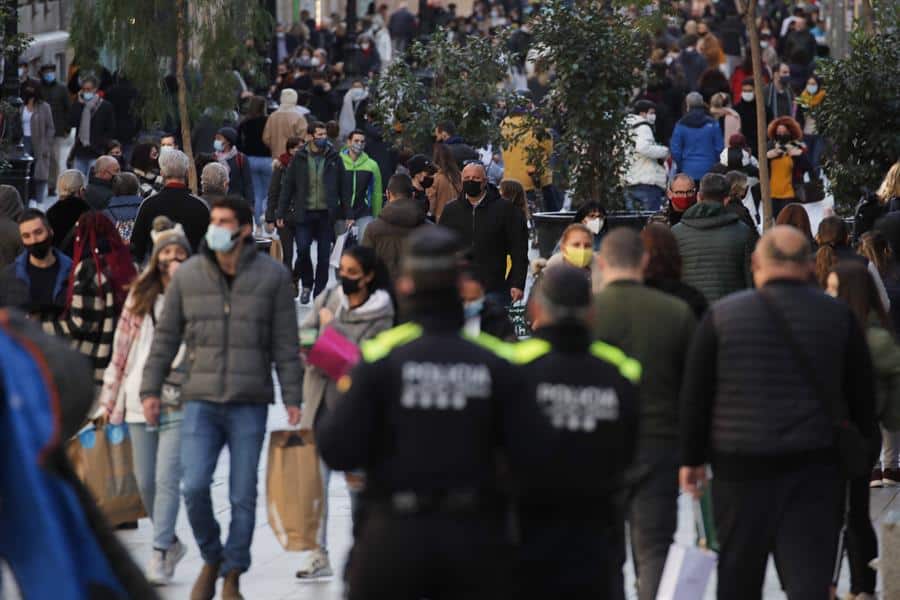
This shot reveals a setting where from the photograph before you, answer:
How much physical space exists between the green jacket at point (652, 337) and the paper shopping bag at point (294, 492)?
186 centimetres

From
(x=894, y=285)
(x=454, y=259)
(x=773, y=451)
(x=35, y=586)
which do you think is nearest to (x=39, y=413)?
(x=35, y=586)

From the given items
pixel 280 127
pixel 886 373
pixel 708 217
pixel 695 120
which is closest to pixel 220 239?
pixel 886 373

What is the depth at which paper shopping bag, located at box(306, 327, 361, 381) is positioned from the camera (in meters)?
8.84

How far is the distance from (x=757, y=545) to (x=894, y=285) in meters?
3.76

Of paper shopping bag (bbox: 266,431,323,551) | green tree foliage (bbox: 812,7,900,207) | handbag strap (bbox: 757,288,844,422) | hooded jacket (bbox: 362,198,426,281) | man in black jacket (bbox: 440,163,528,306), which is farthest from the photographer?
green tree foliage (bbox: 812,7,900,207)

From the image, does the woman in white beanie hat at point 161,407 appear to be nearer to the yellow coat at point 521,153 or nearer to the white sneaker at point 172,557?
the white sneaker at point 172,557

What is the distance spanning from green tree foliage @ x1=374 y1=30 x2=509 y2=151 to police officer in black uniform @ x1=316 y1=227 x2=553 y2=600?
15.0 meters

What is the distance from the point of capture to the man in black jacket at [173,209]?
12609 millimetres

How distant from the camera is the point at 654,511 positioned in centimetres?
809

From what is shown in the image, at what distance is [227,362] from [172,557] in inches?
46.1

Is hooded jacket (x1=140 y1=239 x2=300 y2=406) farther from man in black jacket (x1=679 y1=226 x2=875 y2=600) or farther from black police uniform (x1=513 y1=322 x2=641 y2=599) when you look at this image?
black police uniform (x1=513 y1=322 x2=641 y2=599)

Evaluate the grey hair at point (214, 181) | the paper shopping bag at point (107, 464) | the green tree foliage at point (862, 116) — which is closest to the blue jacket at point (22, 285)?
the paper shopping bag at point (107, 464)

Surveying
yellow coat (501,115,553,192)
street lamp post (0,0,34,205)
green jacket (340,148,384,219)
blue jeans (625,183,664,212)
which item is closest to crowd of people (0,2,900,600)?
green jacket (340,148,384,219)

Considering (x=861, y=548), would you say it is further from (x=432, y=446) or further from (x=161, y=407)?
(x=432, y=446)
